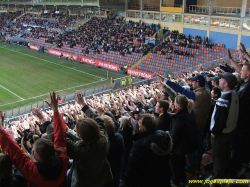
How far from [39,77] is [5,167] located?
2743cm

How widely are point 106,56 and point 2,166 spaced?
30911 millimetres

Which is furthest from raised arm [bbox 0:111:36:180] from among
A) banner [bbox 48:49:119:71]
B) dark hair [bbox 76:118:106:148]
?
banner [bbox 48:49:119:71]

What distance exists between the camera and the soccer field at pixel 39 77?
23.4 meters

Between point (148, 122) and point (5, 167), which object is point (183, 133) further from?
point (5, 167)

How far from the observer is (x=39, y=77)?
2888 centimetres

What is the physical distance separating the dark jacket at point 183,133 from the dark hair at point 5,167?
2411mm

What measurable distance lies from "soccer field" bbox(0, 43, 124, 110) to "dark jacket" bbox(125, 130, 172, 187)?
64.0 feet

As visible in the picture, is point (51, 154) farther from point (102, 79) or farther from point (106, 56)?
point (106, 56)

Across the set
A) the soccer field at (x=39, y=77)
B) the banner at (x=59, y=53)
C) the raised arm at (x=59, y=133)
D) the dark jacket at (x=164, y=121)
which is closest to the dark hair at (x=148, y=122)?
the dark jacket at (x=164, y=121)

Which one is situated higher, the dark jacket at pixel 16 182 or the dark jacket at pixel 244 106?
the dark jacket at pixel 244 106

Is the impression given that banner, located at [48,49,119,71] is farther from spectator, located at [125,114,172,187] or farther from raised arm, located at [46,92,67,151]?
raised arm, located at [46,92,67,151]

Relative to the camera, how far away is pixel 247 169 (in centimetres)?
504

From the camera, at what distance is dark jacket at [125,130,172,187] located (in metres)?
3.39

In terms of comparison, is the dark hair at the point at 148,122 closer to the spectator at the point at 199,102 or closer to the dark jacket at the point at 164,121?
the dark jacket at the point at 164,121
